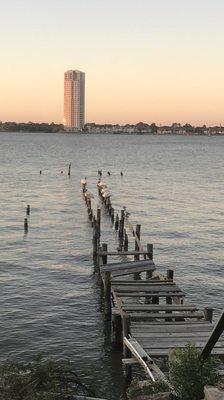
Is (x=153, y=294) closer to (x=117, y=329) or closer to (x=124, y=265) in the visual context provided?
(x=117, y=329)

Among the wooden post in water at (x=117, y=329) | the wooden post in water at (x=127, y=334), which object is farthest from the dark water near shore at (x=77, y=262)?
the wooden post in water at (x=127, y=334)

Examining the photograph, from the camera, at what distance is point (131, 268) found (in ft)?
81.6

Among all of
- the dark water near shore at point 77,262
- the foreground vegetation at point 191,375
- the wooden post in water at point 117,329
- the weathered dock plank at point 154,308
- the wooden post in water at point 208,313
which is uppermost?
the foreground vegetation at point 191,375

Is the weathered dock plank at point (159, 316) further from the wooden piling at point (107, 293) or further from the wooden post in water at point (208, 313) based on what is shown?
the wooden piling at point (107, 293)

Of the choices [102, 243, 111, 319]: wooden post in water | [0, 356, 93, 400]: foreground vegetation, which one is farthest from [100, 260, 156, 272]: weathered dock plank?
[0, 356, 93, 400]: foreground vegetation

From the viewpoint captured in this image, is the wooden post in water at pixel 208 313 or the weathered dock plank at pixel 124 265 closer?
the wooden post in water at pixel 208 313

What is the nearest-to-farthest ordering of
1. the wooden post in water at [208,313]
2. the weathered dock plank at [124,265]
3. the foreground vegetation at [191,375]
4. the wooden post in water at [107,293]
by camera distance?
the foreground vegetation at [191,375] < the wooden post in water at [208,313] < the wooden post in water at [107,293] < the weathered dock plank at [124,265]

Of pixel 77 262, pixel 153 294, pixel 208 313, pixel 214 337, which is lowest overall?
pixel 77 262

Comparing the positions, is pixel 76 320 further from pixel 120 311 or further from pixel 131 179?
pixel 131 179

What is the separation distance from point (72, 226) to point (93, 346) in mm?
24747

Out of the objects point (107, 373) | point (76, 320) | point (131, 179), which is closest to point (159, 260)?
point (76, 320)

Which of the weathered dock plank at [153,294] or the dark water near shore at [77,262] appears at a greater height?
the weathered dock plank at [153,294]

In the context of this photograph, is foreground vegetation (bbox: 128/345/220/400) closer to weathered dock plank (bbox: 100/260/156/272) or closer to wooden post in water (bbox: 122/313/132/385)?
wooden post in water (bbox: 122/313/132/385)

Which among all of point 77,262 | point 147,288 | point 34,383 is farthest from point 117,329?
point 77,262
